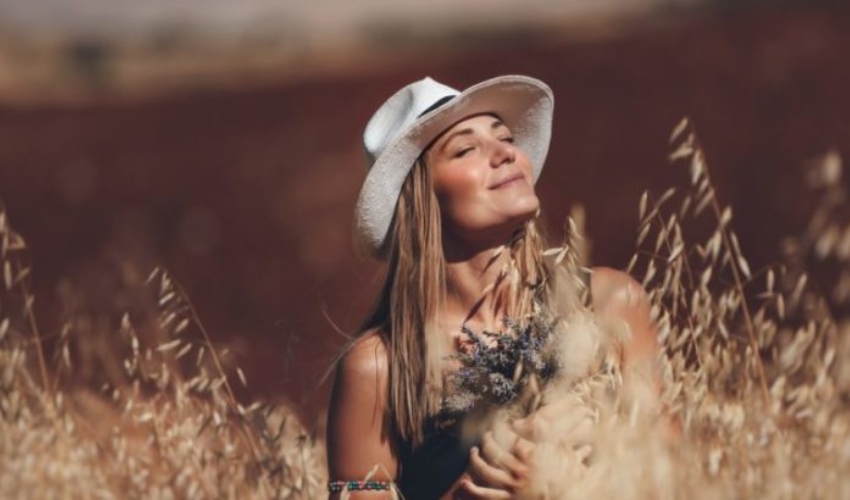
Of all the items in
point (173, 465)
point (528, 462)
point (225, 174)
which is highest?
point (528, 462)

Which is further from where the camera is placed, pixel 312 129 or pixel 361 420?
pixel 312 129

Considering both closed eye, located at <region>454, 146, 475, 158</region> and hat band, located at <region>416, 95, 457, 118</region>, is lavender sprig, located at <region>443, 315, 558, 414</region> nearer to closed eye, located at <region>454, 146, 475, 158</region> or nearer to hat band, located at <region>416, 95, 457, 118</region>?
closed eye, located at <region>454, 146, 475, 158</region>

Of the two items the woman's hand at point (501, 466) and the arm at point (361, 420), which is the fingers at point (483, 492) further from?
the arm at point (361, 420)

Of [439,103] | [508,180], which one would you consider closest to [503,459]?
[508,180]

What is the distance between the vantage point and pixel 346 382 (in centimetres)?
313

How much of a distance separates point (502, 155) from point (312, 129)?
1361 cm

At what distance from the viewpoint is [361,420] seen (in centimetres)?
311

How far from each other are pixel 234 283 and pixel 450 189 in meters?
9.84

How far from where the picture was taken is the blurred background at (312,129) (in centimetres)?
1228

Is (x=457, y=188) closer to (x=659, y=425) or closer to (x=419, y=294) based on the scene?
(x=419, y=294)

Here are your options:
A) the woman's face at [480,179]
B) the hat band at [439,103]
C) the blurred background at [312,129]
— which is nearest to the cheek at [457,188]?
the woman's face at [480,179]

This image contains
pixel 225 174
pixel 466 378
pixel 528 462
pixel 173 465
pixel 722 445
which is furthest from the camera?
pixel 225 174

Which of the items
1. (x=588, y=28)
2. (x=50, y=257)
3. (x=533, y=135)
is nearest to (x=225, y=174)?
(x=50, y=257)

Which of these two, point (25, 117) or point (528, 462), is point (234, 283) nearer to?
point (25, 117)
